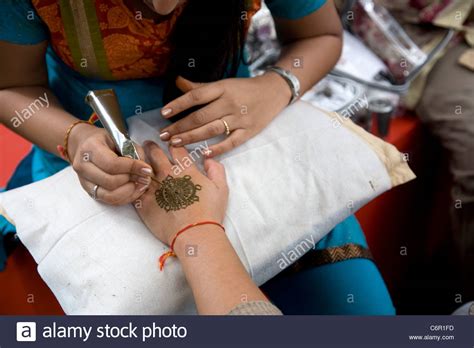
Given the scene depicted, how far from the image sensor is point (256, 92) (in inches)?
28.8

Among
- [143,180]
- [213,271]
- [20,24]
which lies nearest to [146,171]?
[143,180]

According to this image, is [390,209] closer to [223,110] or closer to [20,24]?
[223,110]

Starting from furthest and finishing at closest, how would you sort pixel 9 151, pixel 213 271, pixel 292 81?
pixel 9 151, pixel 292 81, pixel 213 271

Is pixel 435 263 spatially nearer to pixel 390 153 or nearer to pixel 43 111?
pixel 390 153

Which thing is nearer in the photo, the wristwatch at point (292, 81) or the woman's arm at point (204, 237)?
the woman's arm at point (204, 237)

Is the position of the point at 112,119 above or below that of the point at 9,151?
above

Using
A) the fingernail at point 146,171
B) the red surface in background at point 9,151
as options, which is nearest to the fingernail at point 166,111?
the fingernail at point 146,171

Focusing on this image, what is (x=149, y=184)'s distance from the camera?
62 centimetres

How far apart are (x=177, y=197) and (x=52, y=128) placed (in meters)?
0.21

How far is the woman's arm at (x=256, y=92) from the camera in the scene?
2.19 feet

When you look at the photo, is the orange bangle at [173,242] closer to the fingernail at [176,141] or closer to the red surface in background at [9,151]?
the fingernail at [176,141]

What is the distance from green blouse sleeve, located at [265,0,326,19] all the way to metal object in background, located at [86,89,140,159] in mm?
302

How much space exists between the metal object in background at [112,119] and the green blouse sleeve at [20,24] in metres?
0.12

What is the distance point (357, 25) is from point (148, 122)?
2.40 feet
